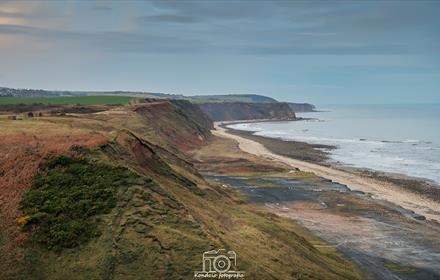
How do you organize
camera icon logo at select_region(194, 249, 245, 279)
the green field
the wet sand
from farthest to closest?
the green field, the wet sand, camera icon logo at select_region(194, 249, 245, 279)

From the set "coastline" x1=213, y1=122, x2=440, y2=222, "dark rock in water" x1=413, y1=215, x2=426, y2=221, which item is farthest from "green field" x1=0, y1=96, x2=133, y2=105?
"dark rock in water" x1=413, y1=215, x2=426, y2=221

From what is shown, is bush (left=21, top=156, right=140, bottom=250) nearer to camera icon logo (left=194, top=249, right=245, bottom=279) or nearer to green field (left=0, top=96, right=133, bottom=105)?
camera icon logo (left=194, top=249, right=245, bottom=279)

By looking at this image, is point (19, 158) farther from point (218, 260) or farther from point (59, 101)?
point (59, 101)

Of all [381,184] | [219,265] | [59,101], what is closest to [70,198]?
[219,265]

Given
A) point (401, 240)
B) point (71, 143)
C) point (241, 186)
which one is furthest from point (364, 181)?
point (71, 143)

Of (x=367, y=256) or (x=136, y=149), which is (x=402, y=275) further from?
(x=136, y=149)

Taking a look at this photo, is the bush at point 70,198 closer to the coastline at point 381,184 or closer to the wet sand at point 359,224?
the wet sand at point 359,224
